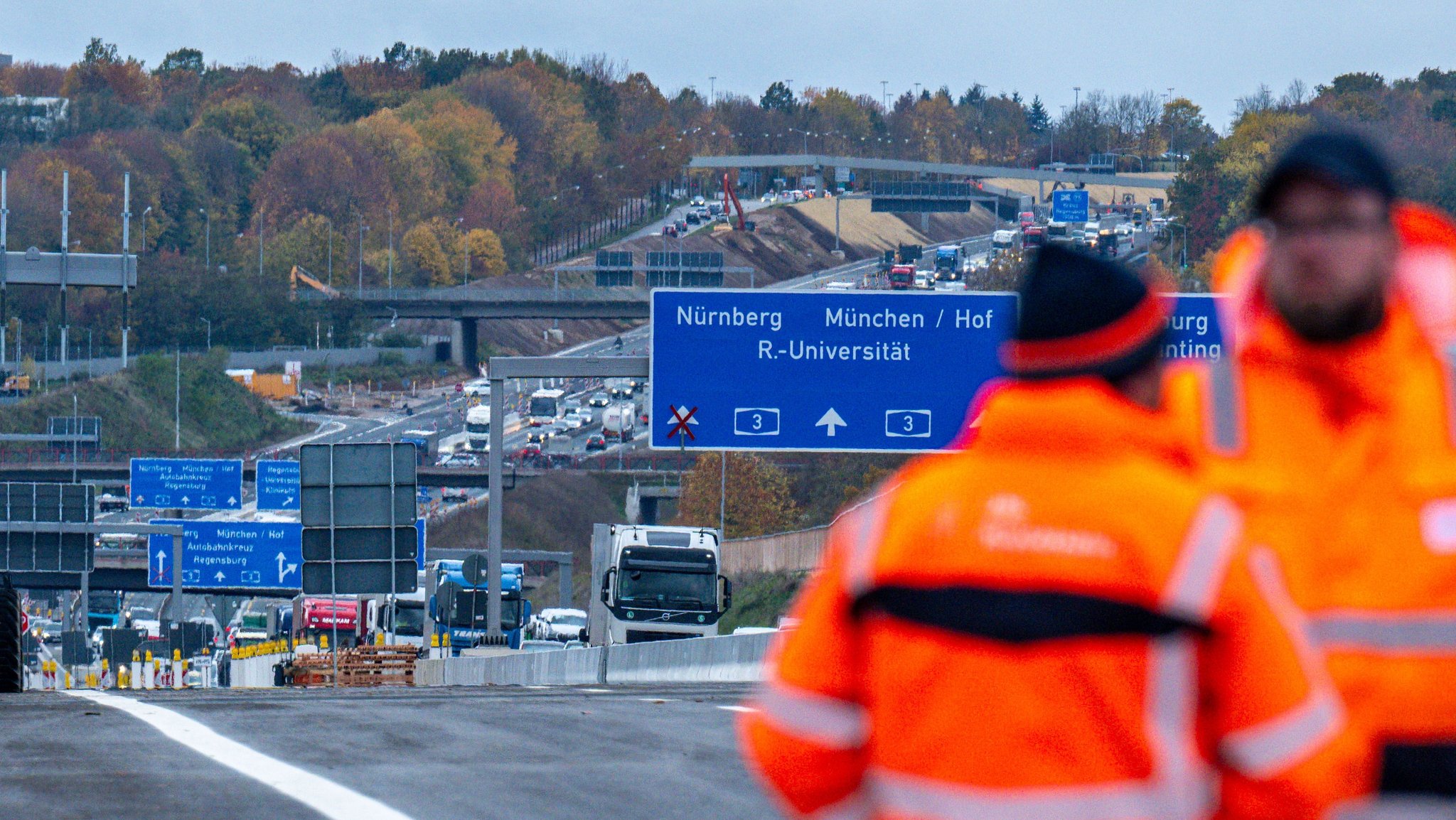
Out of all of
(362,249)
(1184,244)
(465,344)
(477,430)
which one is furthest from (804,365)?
(362,249)

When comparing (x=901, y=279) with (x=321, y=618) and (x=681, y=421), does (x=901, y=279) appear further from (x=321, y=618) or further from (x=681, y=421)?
(x=681, y=421)

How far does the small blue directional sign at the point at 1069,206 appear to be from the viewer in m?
92.1

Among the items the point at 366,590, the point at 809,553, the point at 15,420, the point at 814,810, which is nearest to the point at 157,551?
the point at 809,553

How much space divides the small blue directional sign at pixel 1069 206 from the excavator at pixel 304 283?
54.9 meters

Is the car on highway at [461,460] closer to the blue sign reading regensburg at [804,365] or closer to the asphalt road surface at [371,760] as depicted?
the blue sign reading regensburg at [804,365]

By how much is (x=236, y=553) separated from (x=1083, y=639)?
52.8 metres

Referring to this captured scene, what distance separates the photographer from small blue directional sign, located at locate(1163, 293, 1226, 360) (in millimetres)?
27297

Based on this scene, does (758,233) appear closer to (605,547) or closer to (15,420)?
(15,420)

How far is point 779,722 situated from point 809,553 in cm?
4719

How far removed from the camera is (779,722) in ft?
10.8

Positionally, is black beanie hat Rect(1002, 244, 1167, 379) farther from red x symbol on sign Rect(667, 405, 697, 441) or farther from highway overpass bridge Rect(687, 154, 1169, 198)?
highway overpass bridge Rect(687, 154, 1169, 198)

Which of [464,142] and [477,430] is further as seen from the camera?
[464,142]

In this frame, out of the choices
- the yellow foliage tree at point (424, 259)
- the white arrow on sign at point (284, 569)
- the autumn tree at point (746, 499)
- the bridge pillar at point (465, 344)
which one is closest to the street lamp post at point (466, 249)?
the yellow foliage tree at point (424, 259)

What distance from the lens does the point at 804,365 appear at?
2702cm
